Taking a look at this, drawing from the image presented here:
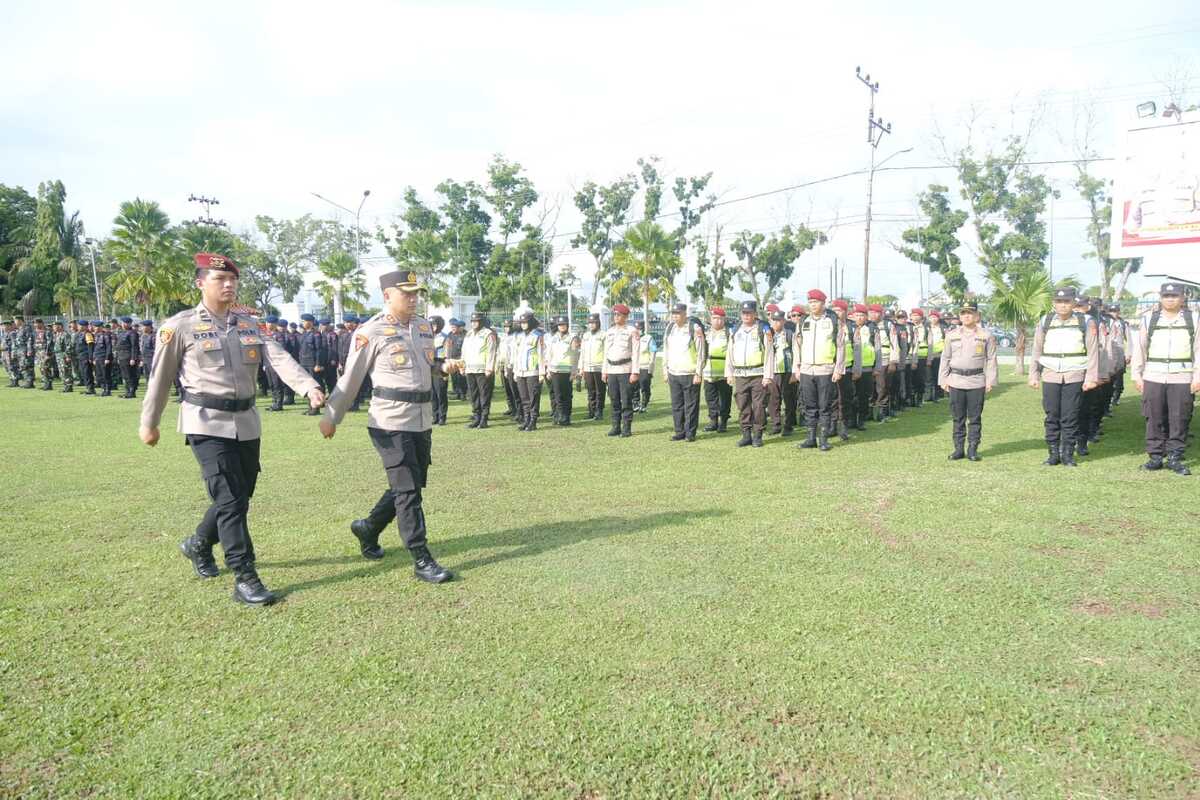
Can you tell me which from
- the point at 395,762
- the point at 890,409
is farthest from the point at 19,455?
the point at 890,409

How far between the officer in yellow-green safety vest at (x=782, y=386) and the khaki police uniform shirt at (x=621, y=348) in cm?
195

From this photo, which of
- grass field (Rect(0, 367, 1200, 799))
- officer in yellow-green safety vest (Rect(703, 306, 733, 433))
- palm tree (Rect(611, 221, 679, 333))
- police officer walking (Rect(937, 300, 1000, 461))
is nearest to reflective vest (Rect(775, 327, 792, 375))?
officer in yellow-green safety vest (Rect(703, 306, 733, 433))

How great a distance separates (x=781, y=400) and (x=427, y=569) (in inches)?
302

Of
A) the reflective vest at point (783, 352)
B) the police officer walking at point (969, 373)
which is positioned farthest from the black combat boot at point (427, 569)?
the reflective vest at point (783, 352)

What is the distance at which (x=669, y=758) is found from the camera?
2.93 m

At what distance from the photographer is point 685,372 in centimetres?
1088

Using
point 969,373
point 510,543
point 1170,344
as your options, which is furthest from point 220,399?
point 1170,344

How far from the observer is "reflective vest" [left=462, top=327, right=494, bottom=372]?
1297 centimetres

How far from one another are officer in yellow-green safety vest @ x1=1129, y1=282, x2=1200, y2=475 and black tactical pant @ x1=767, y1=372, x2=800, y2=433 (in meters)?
4.10

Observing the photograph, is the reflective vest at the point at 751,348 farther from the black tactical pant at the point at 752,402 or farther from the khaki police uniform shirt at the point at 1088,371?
the khaki police uniform shirt at the point at 1088,371

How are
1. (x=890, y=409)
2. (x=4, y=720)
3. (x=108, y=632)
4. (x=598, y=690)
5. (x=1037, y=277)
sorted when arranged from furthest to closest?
1. (x=1037, y=277)
2. (x=890, y=409)
3. (x=108, y=632)
4. (x=598, y=690)
5. (x=4, y=720)

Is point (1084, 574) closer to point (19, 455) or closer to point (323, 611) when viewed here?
point (323, 611)

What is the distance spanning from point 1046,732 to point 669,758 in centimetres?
147

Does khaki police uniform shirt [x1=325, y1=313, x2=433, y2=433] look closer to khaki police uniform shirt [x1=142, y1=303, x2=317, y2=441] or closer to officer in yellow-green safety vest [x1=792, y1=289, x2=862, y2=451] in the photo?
khaki police uniform shirt [x1=142, y1=303, x2=317, y2=441]
